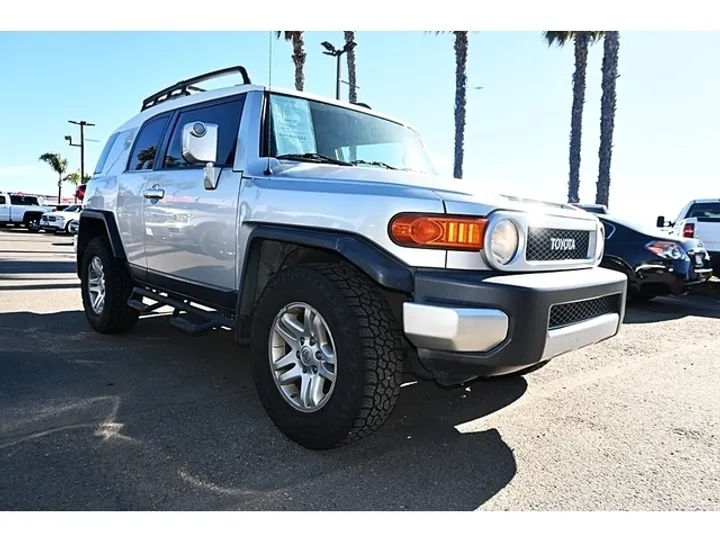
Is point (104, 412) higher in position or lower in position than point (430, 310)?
lower

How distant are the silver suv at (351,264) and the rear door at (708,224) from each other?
7.70m

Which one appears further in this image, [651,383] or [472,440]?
[651,383]

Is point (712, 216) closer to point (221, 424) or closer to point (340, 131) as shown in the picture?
point (340, 131)

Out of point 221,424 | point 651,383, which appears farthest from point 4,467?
point 651,383

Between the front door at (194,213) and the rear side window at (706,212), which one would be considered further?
the rear side window at (706,212)

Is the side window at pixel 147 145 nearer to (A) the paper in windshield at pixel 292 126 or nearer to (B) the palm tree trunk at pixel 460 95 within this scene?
(A) the paper in windshield at pixel 292 126

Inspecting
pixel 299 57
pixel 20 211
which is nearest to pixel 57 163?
pixel 20 211

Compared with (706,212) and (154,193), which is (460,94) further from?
(154,193)

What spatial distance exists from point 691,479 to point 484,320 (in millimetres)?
1366

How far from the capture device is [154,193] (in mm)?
4230

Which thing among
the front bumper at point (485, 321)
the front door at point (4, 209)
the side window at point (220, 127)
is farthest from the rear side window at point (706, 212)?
the front door at point (4, 209)

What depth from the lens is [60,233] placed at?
26.8 metres

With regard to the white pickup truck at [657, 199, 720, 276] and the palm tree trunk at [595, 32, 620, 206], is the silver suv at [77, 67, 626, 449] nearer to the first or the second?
the white pickup truck at [657, 199, 720, 276]

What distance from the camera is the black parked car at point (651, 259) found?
7.18 metres
